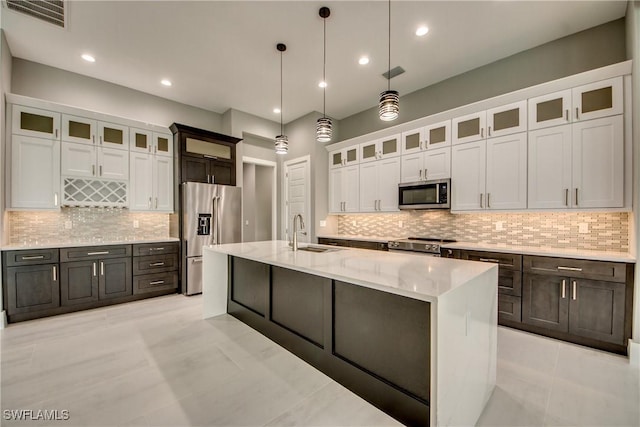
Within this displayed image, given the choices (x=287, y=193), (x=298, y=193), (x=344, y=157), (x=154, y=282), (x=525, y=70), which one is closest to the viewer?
(x=525, y=70)

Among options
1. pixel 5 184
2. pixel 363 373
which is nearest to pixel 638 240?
pixel 363 373

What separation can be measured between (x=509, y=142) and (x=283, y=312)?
322 cm

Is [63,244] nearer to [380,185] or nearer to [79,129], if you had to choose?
[79,129]

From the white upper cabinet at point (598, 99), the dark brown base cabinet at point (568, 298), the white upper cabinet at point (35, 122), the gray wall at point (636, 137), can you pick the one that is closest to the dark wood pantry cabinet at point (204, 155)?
the white upper cabinet at point (35, 122)

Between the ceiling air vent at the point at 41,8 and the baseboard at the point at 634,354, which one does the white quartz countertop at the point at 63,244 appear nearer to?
the ceiling air vent at the point at 41,8

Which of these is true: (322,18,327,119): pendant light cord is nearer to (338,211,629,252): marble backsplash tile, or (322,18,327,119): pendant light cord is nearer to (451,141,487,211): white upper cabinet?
→ (451,141,487,211): white upper cabinet

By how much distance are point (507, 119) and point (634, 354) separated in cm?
252

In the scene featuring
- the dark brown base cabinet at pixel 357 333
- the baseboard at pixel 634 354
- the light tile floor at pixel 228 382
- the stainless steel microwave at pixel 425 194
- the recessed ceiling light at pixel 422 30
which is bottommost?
the light tile floor at pixel 228 382

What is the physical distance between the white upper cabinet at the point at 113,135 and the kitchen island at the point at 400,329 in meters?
3.16

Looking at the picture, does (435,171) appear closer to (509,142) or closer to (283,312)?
(509,142)

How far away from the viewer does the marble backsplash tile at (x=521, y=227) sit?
2811 mm

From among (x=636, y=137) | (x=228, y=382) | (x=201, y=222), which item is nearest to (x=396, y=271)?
(x=228, y=382)

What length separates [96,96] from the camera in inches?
156

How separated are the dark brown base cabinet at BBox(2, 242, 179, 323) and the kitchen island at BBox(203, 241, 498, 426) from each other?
2575mm
